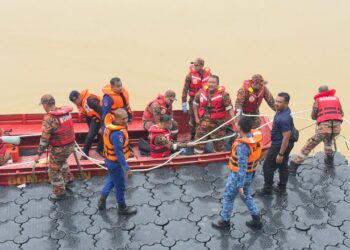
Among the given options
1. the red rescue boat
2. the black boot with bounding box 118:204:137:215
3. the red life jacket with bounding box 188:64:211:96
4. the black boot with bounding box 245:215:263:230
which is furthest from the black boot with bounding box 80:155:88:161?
the black boot with bounding box 245:215:263:230

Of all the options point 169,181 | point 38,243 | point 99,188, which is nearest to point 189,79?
point 169,181

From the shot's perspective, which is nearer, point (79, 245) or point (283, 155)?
point (79, 245)

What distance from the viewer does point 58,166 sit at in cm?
616

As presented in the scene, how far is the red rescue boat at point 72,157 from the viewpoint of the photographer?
661cm

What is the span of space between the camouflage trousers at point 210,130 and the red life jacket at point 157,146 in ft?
1.88

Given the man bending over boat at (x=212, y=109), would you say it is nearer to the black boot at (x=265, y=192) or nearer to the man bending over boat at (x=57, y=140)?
the black boot at (x=265, y=192)

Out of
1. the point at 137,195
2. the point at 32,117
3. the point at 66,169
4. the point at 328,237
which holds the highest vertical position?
the point at 32,117

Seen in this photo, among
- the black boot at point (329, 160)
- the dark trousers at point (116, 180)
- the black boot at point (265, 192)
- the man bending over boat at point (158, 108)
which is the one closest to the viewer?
the dark trousers at point (116, 180)

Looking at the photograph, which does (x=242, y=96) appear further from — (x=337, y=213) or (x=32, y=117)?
(x=32, y=117)

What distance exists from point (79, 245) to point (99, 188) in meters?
1.17

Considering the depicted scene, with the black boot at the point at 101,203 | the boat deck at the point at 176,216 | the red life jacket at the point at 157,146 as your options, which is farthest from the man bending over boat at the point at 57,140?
the red life jacket at the point at 157,146

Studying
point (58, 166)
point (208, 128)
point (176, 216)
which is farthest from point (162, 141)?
point (58, 166)

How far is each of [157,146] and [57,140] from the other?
1.56 m

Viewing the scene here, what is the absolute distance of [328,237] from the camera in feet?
19.0
